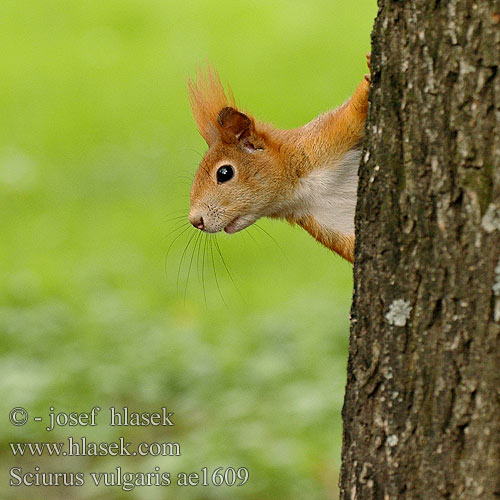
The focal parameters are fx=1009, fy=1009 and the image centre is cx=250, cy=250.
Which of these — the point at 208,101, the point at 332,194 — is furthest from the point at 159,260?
the point at 332,194

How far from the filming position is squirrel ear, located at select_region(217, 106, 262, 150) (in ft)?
10.8

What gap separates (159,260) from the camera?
654 cm

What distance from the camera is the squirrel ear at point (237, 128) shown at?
3.29 meters

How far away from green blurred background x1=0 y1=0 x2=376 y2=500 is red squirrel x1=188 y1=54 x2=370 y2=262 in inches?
11.8

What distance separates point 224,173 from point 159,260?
10.8 feet

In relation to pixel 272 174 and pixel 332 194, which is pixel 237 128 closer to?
pixel 272 174

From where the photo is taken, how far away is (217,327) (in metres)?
5.73

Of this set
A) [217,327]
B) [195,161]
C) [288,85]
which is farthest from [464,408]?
[288,85]

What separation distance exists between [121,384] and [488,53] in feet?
11.5

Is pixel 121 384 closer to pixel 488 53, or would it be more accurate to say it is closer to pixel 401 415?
pixel 401 415

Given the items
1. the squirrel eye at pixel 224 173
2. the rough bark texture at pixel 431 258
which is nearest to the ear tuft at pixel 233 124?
the squirrel eye at pixel 224 173

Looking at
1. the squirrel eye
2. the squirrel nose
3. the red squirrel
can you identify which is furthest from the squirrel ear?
the squirrel nose

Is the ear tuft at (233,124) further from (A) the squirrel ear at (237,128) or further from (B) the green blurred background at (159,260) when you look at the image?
(B) the green blurred background at (159,260)

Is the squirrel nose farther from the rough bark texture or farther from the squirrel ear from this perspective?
the rough bark texture
